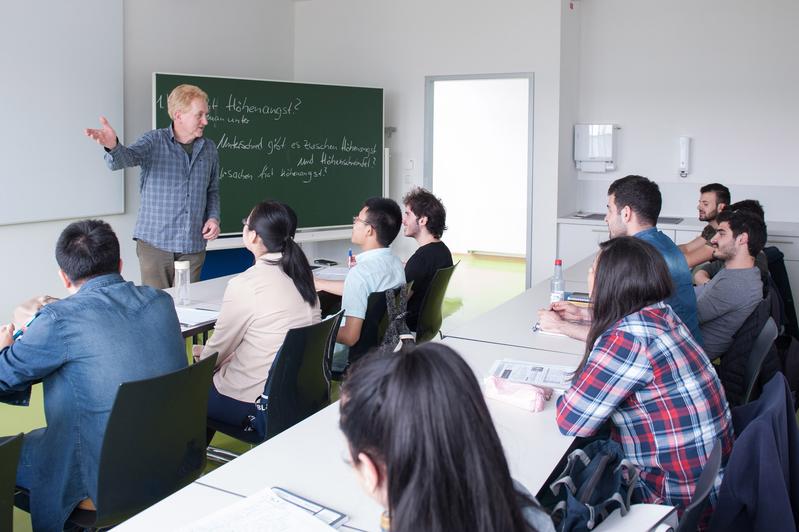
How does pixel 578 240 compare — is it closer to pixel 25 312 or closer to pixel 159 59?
pixel 159 59

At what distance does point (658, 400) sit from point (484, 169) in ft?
26.5

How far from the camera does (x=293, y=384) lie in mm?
2785

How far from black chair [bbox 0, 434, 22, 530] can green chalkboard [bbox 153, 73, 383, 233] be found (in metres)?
→ 4.34

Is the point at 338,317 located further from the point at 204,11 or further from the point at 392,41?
the point at 392,41

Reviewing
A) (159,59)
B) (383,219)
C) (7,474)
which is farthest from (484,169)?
(7,474)

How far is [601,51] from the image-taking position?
696cm

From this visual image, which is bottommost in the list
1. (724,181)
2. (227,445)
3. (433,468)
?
Result: (227,445)

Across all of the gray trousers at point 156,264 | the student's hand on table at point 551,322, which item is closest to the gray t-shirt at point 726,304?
the student's hand on table at point 551,322

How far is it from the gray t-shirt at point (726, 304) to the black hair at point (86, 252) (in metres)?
2.64

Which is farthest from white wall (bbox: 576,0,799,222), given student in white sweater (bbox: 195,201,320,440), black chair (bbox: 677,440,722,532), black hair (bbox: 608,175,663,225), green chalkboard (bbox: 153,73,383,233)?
black chair (bbox: 677,440,722,532)

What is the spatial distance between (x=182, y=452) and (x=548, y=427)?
1.06 meters

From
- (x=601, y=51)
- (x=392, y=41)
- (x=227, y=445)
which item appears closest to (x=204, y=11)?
(x=392, y=41)

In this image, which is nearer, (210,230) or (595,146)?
(210,230)

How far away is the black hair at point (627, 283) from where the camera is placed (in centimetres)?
211
